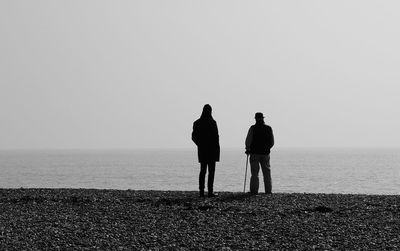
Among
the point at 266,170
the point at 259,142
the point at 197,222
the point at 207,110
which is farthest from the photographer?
the point at 266,170

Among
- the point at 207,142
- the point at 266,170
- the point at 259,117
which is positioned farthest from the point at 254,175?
the point at 207,142

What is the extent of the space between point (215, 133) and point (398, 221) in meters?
6.49

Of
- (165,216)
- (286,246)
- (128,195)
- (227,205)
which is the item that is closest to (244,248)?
(286,246)

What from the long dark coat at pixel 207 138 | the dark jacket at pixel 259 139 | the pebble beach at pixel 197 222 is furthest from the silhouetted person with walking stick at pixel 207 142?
the dark jacket at pixel 259 139

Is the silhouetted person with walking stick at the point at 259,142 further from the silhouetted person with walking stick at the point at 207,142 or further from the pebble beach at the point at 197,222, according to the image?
the silhouetted person with walking stick at the point at 207,142

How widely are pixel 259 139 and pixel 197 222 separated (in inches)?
256

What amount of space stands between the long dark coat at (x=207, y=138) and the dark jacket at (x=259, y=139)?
4.99 ft

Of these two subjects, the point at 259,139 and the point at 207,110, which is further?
the point at 259,139

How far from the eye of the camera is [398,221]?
628 inches

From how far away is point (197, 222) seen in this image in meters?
15.7

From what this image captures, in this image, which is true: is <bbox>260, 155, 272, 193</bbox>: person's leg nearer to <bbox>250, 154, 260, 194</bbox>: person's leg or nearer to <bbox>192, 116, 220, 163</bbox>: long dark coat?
<bbox>250, 154, 260, 194</bbox>: person's leg

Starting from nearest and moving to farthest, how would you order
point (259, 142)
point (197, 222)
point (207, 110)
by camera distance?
point (197, 222) → point (207, 110) → point (259, 142)

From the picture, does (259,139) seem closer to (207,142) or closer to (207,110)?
(207,142)

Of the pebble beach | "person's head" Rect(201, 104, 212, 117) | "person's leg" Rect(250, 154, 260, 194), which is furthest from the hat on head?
the pebble beach
